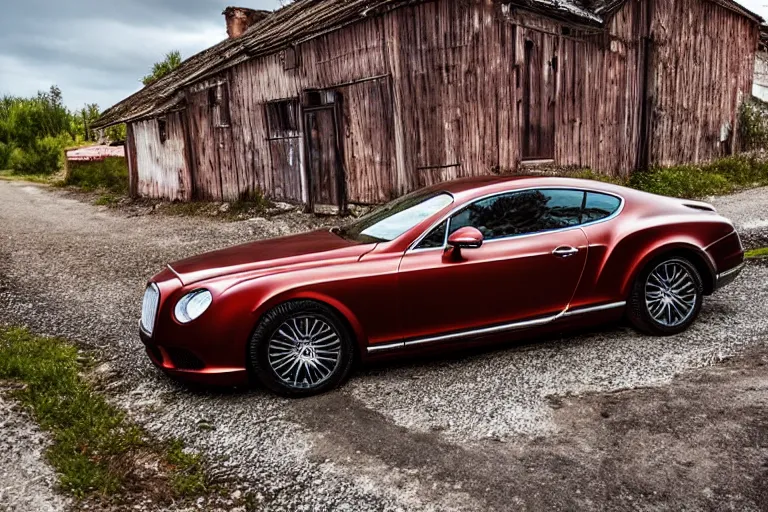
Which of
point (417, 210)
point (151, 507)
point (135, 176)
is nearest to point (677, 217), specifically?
point (417, 210)

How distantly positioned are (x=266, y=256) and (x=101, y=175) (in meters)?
23.4

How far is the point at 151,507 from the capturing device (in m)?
3.25

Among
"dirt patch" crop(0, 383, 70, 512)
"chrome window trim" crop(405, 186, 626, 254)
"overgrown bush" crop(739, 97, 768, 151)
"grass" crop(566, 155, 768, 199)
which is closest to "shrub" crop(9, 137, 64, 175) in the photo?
"grass" crop(566, 155, 768, 199)

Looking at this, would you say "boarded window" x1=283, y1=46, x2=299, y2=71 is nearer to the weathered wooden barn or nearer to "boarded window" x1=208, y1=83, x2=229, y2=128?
the weathered wooden barn

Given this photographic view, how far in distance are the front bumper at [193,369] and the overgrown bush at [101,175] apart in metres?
20.2

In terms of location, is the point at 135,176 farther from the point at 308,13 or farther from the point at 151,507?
the point at 151,507

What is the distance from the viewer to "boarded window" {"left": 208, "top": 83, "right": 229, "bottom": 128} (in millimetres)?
15508

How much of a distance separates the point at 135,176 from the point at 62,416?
59.2 feet

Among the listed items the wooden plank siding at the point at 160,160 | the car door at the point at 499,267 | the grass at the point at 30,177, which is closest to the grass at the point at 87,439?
the car door at the point at 499,267

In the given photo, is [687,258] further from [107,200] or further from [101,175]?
[101,175]

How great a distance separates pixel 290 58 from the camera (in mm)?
13289

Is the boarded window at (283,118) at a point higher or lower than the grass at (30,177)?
higher

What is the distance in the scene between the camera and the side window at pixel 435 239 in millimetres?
4660

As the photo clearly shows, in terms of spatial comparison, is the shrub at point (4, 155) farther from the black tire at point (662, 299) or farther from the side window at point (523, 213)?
the black tire at point (662, 299)
